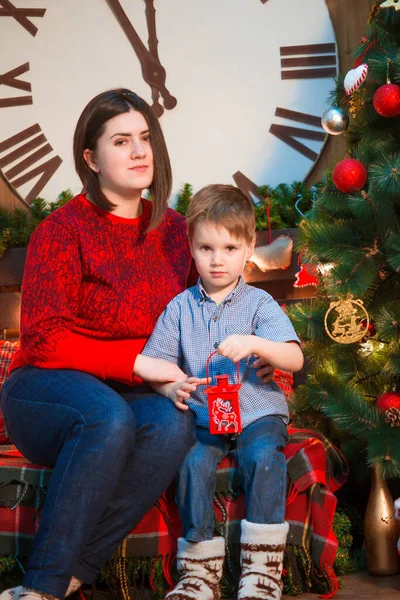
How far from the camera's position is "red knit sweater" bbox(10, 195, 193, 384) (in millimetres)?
1807

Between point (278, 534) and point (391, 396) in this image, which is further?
point (391, 396)

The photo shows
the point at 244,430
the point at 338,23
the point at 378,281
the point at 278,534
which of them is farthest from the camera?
the point at 338,23

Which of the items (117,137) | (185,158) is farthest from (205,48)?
(117,137)

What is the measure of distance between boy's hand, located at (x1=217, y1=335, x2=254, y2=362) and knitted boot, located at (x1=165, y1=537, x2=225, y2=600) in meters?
0.41

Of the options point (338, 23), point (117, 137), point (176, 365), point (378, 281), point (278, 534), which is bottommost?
point (278, 534)

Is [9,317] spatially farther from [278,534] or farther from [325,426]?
[278,534]

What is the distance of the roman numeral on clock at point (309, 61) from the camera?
356 cm

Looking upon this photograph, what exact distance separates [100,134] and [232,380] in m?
0.70

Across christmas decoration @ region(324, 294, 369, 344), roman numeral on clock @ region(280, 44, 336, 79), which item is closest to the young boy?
christmas decoration @ region(324, 294, 369, 344)

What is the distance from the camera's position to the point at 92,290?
1.89m

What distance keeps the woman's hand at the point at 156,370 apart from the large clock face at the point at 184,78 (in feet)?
6.27

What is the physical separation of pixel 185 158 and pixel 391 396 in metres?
2.01

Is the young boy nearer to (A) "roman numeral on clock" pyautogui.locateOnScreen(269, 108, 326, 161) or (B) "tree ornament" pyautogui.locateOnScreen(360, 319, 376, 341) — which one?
(B) "tree ornament" pyautogui.locateOnScreen(360, 319, 376, 341)

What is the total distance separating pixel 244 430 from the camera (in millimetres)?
1838
